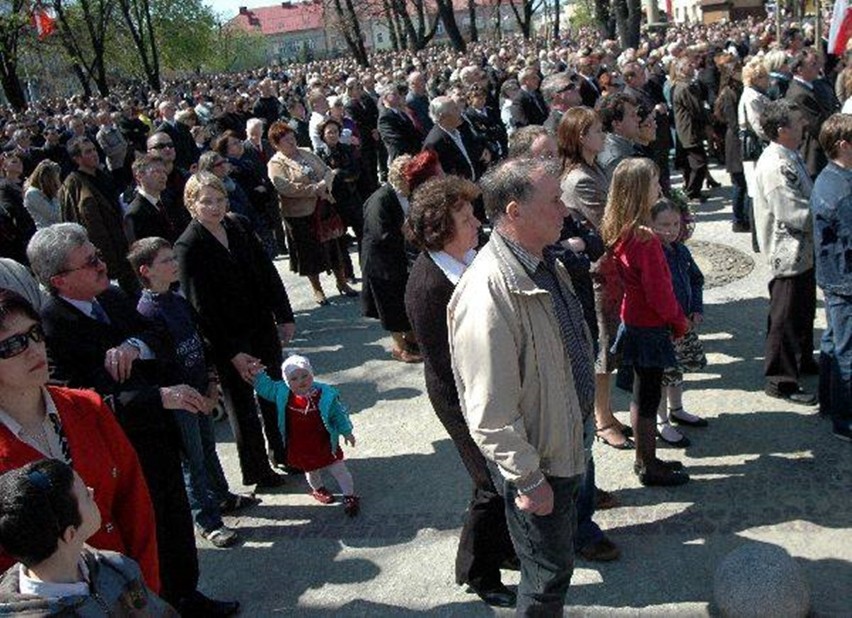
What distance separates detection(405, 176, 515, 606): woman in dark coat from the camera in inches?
148

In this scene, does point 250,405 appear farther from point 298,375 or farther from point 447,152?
point 447,152

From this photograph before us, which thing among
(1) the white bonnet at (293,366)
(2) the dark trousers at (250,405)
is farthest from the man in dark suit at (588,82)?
(1) the white bonnet at (293,366)

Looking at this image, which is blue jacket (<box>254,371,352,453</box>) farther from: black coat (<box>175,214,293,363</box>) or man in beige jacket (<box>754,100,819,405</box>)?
man in beige jacket (<box>754,100,819,405</box>)

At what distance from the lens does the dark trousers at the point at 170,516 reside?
12.7ft

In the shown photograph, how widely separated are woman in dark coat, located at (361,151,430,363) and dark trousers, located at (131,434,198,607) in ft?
9.66

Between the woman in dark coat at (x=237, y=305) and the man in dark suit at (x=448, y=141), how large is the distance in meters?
3.34

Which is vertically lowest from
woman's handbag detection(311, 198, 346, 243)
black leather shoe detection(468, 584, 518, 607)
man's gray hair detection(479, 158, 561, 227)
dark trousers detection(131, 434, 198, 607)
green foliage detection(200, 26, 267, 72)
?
black leather shoe detection(468, 584, 518, 607)

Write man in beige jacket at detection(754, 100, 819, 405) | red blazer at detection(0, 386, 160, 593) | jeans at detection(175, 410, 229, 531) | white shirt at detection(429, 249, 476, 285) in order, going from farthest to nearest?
man in beige jacket at detection(754, 100, 819, 405), jeans at detection(175, 410, 229, 531), white shirt at detection(429, 249, 476, 285), red blazer at detection(0, 386, 160, 593)

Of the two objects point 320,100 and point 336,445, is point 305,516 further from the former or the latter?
point 320,100

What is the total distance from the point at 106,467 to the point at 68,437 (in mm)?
161

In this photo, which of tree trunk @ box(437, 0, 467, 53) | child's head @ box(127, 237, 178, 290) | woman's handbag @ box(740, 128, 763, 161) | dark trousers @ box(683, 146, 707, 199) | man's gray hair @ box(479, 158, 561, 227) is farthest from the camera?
tree trunk @ box(437, 0, 467, 53)

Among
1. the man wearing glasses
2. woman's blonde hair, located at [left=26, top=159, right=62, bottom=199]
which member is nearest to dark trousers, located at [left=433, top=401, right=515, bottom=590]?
the man wearing glasses

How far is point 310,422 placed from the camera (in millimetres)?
4953

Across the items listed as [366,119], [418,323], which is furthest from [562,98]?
[366,119]
